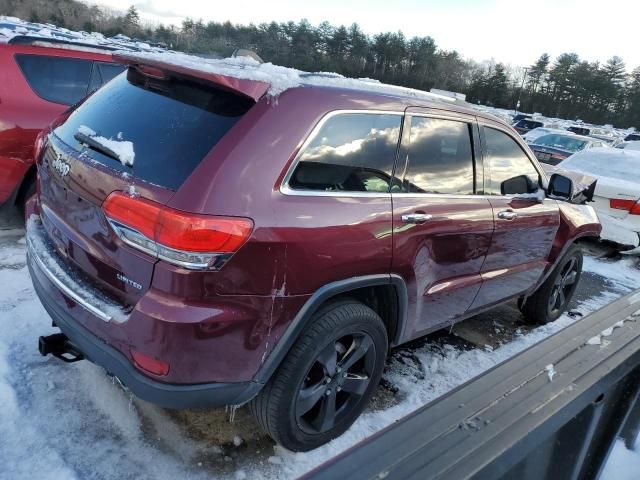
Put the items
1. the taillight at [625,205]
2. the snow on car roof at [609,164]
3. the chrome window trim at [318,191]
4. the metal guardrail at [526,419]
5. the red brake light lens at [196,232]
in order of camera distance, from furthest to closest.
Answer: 1. the snow on car roof at [609,164]
2. the taillight at [625,205]
3. the chrome window trim at [318,191]
4. the red brake light lens at [196,232]
5. the metal guardrail at [526,419]

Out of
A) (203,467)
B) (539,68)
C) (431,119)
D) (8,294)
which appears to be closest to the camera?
(203,467)

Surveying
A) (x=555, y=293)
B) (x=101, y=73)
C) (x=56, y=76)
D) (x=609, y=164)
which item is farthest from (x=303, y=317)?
(x=609, y=164)

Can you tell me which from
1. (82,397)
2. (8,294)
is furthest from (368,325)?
(8,294)

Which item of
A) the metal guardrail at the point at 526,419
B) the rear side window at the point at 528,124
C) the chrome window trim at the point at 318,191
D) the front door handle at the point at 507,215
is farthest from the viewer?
the rear side window at the point at 528,124

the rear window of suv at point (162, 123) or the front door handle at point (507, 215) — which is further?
the front door handle at point (507, 215)

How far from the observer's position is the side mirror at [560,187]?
404cm

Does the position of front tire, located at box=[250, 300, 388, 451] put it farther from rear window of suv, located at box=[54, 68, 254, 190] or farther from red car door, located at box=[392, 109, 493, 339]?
rear window of suv, located at box=[54, 68, 254, 190]

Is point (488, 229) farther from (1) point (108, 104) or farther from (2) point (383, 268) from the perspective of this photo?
(1) point (108, 104)

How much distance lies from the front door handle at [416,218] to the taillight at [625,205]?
5447mm

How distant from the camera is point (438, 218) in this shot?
2.88m

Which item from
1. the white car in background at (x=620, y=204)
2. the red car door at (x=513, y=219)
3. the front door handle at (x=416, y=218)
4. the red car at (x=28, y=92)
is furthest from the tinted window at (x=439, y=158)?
the white car in background at (x=620, y=204)

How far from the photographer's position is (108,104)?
2.66m

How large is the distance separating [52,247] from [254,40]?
6568 centimetres

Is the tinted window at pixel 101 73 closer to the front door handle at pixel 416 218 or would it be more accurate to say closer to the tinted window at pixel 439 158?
the tinted window at pixel 439 158
